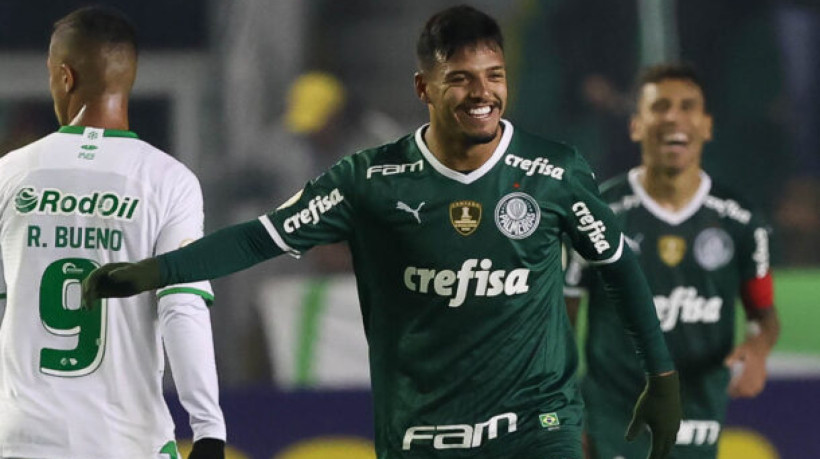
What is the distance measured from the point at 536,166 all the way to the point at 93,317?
4.38 ft

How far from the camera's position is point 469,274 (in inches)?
206

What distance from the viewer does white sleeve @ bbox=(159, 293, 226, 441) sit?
17.1ft

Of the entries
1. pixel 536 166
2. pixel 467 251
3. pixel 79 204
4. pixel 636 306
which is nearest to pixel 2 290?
pixel 79 204

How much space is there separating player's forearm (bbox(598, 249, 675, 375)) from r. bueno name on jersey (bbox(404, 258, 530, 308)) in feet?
0.91

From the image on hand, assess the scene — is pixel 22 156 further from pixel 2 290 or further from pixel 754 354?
pixel 754 354

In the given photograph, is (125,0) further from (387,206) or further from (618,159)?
(387,206)

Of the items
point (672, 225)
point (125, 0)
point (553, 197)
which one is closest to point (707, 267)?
point (672, 225)

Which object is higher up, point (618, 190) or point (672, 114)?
point (672, 114)

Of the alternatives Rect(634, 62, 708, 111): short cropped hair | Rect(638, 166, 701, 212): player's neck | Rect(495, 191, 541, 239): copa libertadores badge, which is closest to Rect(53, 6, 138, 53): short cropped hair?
Rect(495, 191, 541, 239): copa libertadores badge

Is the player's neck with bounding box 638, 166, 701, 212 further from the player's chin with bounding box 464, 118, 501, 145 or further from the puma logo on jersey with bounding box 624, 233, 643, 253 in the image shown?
the player's chin with bounding box 464, 118, 501, 145

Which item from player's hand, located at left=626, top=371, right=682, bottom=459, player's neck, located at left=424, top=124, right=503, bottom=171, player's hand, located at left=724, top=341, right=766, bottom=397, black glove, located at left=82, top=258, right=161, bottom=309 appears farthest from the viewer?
player's hand, located at left=724, top=341, right=766, bottom=397

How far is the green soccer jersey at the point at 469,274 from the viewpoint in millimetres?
5227

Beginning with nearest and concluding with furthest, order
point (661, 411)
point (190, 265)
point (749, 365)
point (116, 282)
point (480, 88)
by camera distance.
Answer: point (116, 282) < point (190, 265) < point (480, 88) < point (661, 411) < point (749, 365)

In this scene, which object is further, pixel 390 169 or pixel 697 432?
pixel 697 432
